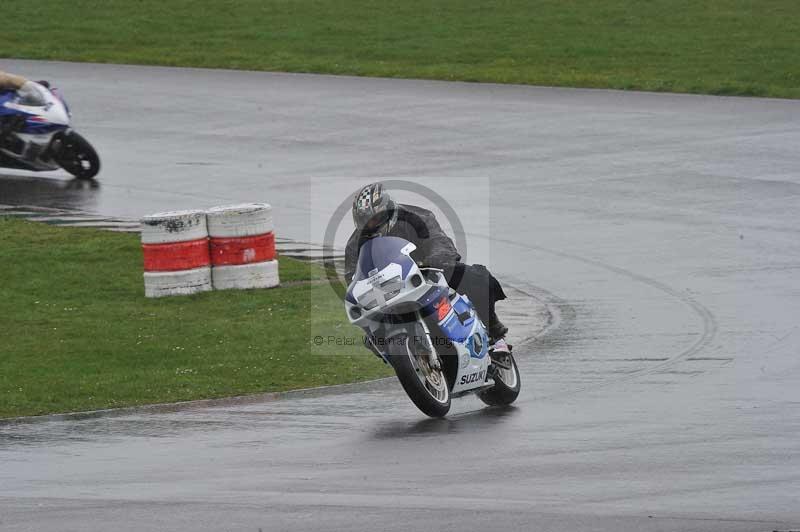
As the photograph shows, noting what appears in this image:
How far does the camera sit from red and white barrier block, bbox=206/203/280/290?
17.1m

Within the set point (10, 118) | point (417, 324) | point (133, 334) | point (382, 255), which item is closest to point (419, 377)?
point (417, 324)

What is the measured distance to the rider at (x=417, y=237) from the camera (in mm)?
11375

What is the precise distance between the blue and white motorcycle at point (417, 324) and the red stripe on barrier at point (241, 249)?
578 centimetres

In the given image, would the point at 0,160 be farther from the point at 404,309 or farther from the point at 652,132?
the point at 404,309

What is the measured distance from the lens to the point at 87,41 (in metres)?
40.2

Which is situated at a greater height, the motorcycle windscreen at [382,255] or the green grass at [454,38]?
the motorcycle windscreen at [382,255]

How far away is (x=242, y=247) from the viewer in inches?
679

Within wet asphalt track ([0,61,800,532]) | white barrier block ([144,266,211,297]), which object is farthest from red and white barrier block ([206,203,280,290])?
wet asphalt track ([0,61,800,532])

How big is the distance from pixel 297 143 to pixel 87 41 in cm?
1589

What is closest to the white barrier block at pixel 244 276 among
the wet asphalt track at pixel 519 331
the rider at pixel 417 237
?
the wet asphalt track at pixel 519 331

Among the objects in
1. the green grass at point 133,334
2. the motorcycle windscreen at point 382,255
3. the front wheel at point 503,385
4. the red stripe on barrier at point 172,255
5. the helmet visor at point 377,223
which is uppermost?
the helmet visor at point 377,223

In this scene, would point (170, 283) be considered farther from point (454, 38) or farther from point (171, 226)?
point (454, 38)

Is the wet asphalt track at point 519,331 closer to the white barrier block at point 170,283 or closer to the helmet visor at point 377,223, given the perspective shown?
the helmet visor at point 377,223

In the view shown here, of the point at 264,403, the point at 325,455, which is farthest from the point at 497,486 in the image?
the point at 264,403
